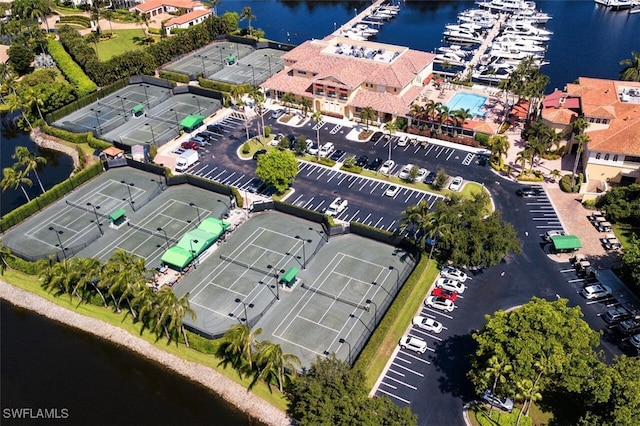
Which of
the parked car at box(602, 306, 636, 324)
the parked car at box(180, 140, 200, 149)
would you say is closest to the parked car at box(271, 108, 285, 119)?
the parked car at box(180, 140, 200, 149)

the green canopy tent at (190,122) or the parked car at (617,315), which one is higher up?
the parked car at (617,315)

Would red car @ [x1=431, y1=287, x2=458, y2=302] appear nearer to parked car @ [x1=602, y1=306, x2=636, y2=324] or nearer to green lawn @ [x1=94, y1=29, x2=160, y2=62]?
parked car @ [x1=602, y1=306, x2=636, y2=324]

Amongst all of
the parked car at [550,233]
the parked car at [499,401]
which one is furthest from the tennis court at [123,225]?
the parked car at [550,233]

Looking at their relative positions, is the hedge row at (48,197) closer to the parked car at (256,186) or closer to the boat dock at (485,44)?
the parked car at (256,186)

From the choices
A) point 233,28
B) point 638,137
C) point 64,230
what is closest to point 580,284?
point 638,137

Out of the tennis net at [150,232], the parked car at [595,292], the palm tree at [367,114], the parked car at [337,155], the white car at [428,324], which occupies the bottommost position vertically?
the tennis net at [150,232]

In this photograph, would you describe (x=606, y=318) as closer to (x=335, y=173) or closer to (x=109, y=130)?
(x=335, y=173)
